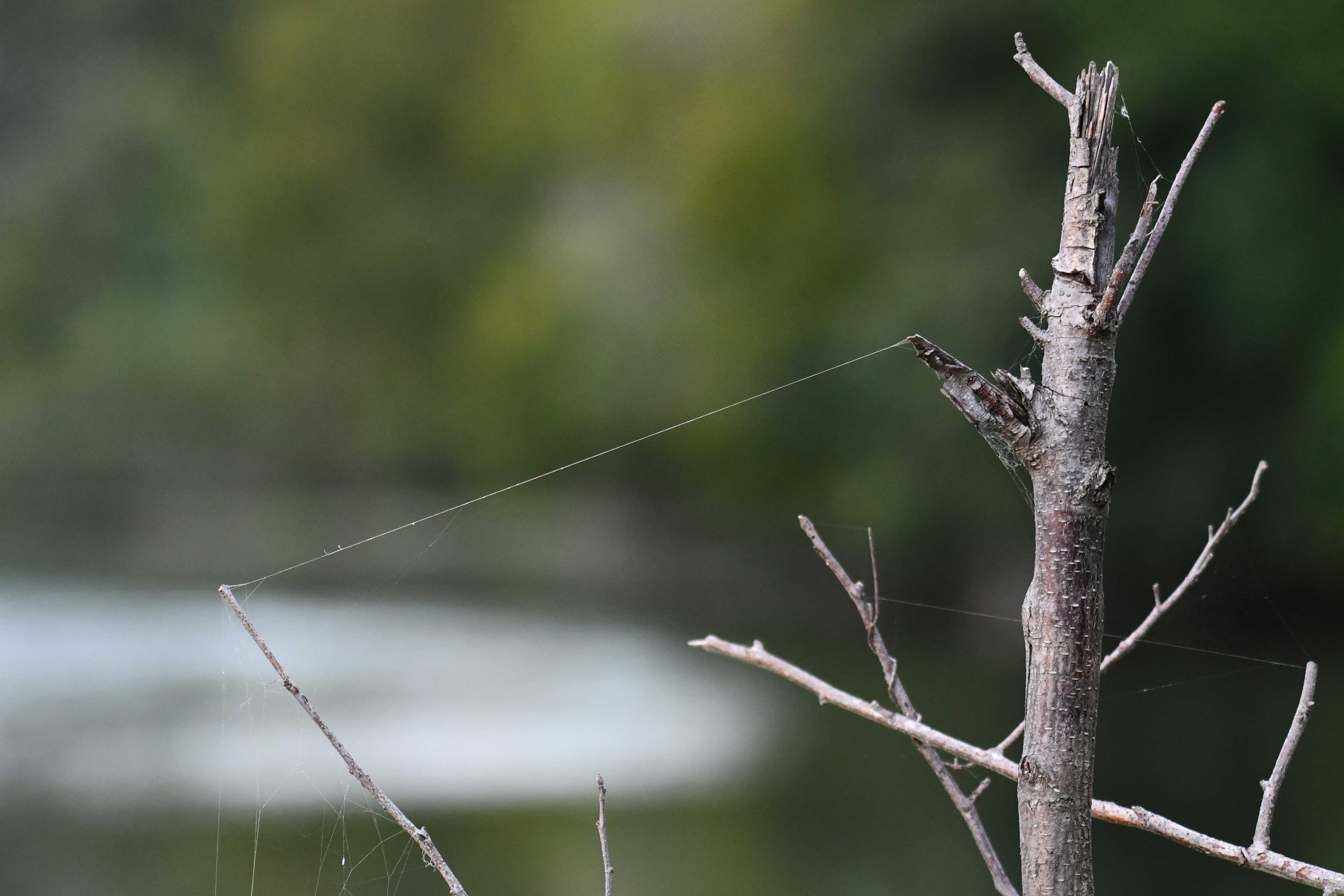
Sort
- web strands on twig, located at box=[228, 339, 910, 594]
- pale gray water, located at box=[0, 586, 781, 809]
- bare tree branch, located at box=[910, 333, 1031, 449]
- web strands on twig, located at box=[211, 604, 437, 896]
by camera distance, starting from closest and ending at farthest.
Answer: bare tree branch, located at box=[910, 333, 1031, 449] < web strands on twig, located at box=[228, 339, 910, 594] < web strands on twig, located at box=[211, 604, 437, 896] < pale gray water, located at box=[0, 586, 781, 809]

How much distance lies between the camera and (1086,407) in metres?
0.44

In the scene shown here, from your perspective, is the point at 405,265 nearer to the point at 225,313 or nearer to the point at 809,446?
the point at 225,313

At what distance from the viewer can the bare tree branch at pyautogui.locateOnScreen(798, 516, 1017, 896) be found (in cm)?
58

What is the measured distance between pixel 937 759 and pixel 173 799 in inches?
107

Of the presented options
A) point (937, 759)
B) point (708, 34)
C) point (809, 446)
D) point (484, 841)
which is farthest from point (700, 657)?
point (937, 759)

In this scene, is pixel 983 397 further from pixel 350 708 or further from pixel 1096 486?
pixel 350 708

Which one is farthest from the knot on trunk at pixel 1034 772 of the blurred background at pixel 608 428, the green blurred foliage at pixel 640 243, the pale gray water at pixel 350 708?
the green blurred foliage at pixel 640 243

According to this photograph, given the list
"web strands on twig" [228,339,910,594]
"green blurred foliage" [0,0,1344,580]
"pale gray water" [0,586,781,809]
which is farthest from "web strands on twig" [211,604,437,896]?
"green blurred foliage" [0,0,1344,580]

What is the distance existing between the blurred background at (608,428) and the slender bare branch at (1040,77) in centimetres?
160

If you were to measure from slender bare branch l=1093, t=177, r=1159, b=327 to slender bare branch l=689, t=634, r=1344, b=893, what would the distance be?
192 millimetres

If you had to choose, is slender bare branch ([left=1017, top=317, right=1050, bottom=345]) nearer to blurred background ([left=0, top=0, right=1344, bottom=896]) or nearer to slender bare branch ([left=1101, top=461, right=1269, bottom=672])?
slender bare branch ([left=1101, top=461, right=1269, bottom=672])

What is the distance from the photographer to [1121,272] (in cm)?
44

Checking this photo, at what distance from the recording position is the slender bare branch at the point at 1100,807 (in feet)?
1.43

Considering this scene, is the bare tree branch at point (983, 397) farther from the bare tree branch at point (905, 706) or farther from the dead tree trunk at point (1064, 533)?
the bare tree branch at point (905, 706)
